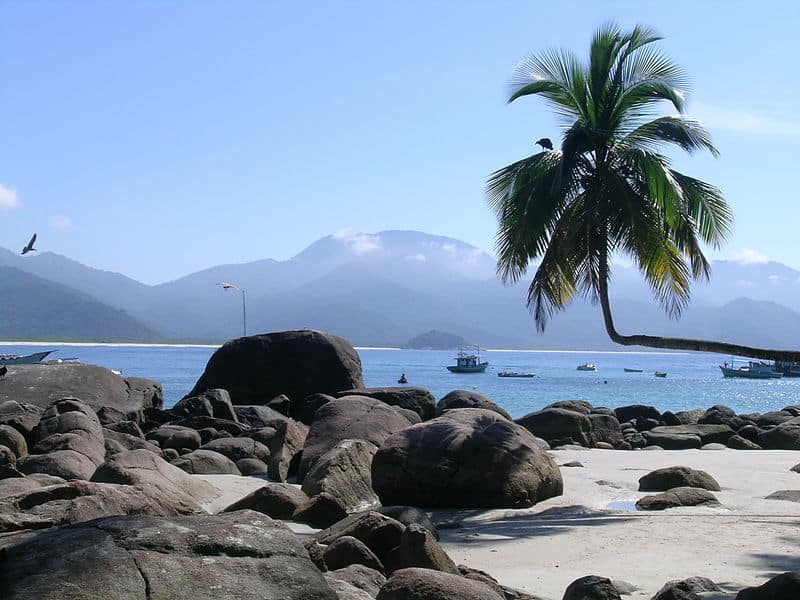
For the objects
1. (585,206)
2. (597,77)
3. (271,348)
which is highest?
(597,77)

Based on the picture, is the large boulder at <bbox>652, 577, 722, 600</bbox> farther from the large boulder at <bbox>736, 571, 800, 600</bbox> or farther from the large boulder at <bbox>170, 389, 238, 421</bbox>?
the large boulder at <bbox>170, 389, 238, 421</bbox>

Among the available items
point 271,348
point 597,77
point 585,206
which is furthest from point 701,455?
point 271,348

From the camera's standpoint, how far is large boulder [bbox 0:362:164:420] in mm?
23328

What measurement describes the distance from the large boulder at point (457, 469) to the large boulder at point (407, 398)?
33.5 feet

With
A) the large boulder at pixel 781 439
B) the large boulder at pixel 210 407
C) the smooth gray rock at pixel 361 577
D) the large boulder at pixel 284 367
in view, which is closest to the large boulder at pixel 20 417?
the large boulder at pixel 210 407

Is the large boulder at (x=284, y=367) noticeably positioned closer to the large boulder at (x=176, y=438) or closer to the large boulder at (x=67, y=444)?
the large boulder at (x=176, y=438)

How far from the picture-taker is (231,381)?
29422mm

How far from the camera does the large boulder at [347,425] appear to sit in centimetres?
1555

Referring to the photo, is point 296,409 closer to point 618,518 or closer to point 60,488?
point 618,518

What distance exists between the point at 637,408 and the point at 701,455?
13434 mm

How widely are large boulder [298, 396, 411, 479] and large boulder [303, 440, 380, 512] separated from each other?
2.10 meters

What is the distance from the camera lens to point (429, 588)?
6223mm

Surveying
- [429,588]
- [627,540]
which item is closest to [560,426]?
[627,540]

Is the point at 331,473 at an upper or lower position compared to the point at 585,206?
lower
